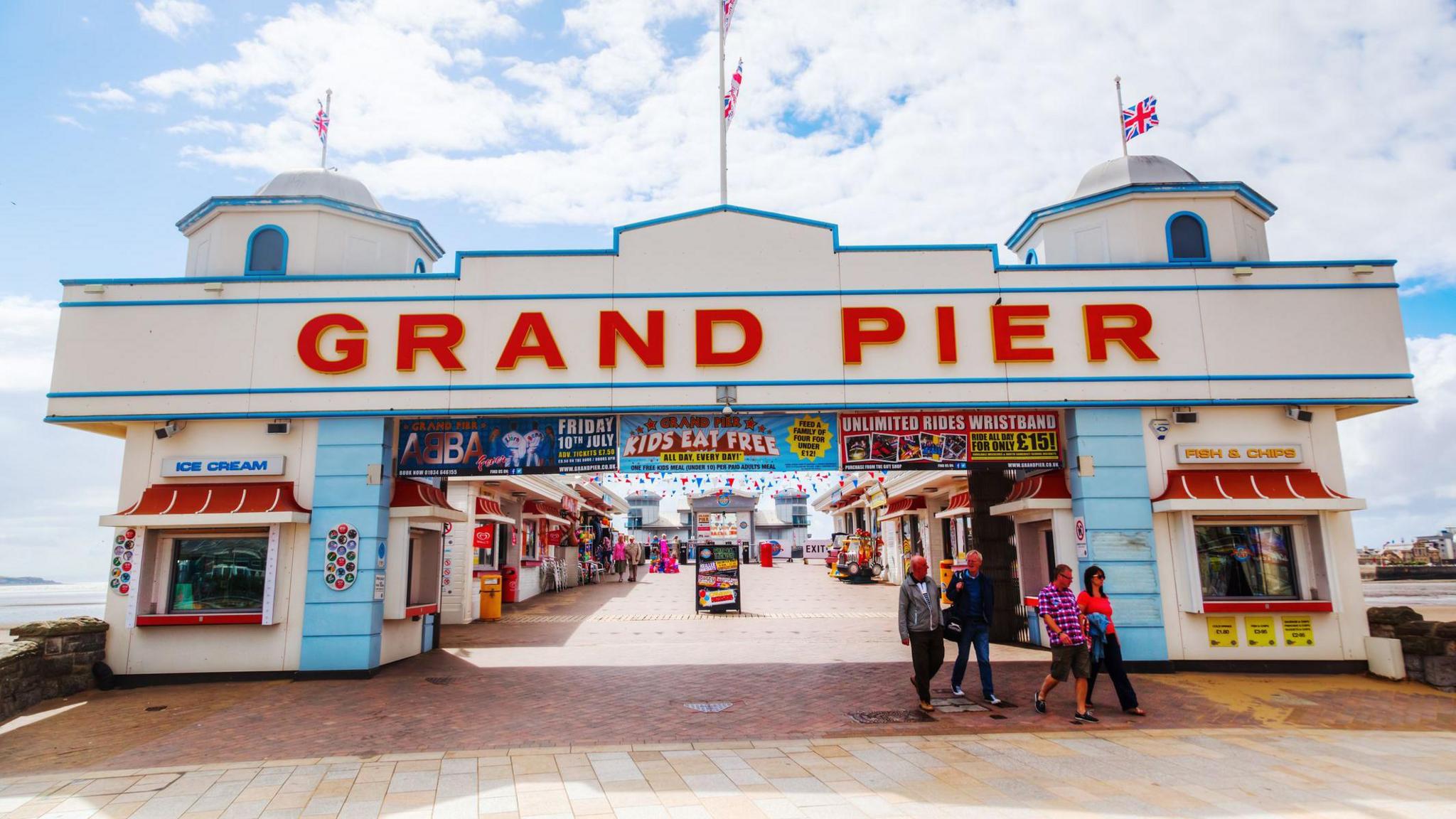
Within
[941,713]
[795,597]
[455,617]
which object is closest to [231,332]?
[455,617]

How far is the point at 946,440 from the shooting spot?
1239 cm

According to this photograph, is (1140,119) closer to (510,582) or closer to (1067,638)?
(1067,638)

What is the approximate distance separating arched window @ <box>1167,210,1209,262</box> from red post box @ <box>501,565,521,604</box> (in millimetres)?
17725

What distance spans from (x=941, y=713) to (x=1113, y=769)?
2.32 metres

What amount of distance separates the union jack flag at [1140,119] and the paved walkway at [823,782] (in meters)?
9.79

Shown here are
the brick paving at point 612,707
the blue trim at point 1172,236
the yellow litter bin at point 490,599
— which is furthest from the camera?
the yellow litter bin at point 490,599

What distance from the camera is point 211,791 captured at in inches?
255

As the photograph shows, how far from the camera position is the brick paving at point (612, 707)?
7.96 metres

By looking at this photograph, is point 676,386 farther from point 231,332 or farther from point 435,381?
point 231,332

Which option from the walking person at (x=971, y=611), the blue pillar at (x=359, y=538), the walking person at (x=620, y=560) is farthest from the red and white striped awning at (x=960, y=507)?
the walking person at (x=620, y=560)

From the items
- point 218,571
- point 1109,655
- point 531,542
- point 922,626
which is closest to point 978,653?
point 922,626

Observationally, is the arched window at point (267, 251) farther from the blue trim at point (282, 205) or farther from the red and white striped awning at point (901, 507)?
the red and white striped awning at point (901, 507)

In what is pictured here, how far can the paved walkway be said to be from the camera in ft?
19.0

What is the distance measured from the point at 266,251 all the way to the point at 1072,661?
1251 cm
